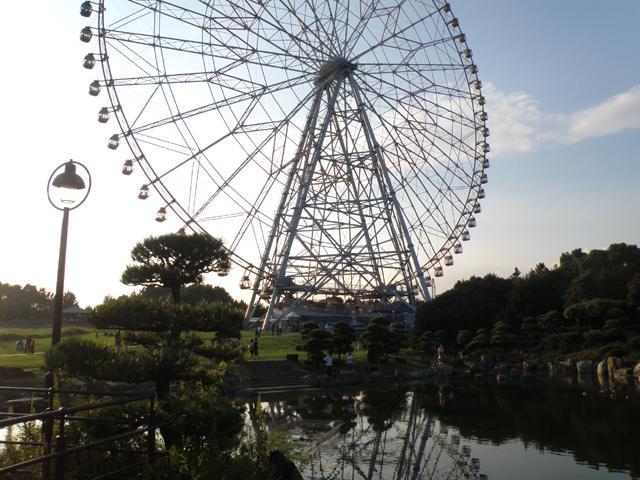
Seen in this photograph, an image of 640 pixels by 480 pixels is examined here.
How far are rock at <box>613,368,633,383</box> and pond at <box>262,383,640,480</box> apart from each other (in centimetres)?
616

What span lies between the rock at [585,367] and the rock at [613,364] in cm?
233

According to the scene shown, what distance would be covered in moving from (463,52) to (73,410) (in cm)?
3475

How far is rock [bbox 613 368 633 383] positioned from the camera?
30.6 metres

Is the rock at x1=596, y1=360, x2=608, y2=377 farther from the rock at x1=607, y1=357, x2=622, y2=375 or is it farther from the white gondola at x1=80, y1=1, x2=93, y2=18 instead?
the white gondola at x1=80, y1=1, x2=93, y2=18

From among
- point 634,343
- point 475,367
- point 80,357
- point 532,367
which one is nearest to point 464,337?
point 475,367

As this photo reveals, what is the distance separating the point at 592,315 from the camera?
42.4 metres

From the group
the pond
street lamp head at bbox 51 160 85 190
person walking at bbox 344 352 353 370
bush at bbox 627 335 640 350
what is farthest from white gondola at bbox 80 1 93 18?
bush at bbox 627 335 640 350

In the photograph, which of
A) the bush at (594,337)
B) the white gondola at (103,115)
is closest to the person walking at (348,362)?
the bush at (594,337)

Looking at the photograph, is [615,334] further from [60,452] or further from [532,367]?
[60,452]

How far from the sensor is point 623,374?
103 feet

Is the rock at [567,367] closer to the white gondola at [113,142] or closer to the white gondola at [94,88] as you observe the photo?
the white gondola at [113,142]

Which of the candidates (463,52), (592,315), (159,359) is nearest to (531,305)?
(592,315)

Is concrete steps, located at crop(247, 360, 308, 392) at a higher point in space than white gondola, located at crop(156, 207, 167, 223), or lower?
lower

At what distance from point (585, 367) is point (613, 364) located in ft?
9.83
